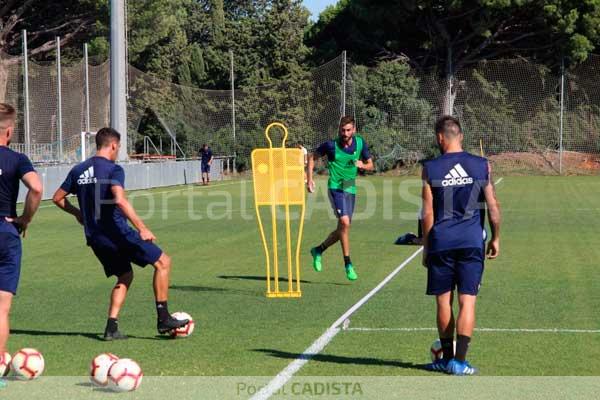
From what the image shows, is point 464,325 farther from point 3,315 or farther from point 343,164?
point 343,164

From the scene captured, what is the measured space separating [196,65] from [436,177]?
2610 inches

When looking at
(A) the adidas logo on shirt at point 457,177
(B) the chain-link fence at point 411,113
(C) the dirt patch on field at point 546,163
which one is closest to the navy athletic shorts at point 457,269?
(A) the adidas logo on shirt at point 457,177

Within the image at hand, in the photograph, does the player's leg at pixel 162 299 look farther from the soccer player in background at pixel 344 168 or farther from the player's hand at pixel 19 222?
the soccer player in background at pixel 344 168

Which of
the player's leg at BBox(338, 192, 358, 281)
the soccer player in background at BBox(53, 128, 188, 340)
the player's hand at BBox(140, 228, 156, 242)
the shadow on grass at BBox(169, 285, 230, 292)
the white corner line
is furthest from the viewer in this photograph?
the player's leg at BBox(338, 192, 358, 281)

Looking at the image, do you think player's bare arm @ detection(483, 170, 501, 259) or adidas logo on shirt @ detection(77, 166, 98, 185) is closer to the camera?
player's bare arm @ detection(483, 170, 501, 259)

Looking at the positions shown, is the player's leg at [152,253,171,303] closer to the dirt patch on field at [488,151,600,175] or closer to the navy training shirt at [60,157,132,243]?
the navy training shirt at [60,157,132,243]

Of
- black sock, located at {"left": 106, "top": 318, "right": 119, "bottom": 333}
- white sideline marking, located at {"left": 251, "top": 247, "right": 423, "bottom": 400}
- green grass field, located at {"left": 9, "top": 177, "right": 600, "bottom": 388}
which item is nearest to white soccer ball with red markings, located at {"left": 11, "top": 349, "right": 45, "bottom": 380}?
green grass field, located at {"left": 9, "top": 177, "right": 600, "bottom": 388}

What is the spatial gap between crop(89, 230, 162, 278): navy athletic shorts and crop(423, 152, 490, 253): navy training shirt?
2660mm

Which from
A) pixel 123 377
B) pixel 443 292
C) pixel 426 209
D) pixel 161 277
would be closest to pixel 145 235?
pixel 161 277

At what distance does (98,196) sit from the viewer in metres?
9.09

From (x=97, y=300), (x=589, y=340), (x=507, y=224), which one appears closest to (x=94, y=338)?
(x=97, y=300)

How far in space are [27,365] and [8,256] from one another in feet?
2.60

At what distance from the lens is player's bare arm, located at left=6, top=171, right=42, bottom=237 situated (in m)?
7.69

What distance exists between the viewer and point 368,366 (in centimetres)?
805
